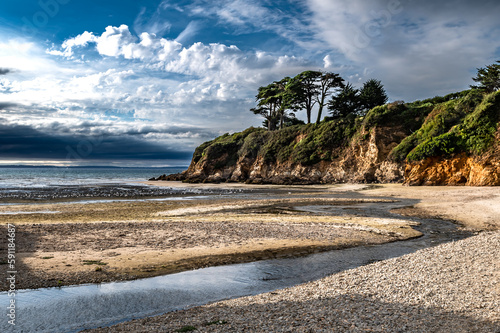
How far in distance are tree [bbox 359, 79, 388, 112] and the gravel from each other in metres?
55.4

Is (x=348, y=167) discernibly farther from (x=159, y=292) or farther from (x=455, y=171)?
(x=159, y=292)

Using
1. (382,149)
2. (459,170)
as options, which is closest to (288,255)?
(459,170)

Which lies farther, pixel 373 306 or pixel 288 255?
pixel 288 255

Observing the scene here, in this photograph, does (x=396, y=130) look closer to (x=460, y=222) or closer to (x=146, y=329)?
(x=460, y=222)

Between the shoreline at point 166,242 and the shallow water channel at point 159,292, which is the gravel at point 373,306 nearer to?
the shallow water channel at point 159,292

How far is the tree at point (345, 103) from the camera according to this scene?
6070 cm

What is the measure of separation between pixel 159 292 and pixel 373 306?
15.8 ft

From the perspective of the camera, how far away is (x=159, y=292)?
7.89 m

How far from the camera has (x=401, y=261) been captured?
9594mm

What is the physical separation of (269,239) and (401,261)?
520 cm

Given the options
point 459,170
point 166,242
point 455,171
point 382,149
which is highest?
point 382,149

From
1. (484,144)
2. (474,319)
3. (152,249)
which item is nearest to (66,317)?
(152,249)

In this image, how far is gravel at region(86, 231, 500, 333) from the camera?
5.58 meters

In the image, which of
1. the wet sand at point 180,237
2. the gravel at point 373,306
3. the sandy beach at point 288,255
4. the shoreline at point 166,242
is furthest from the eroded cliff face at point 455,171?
the gravel at point 373,306
